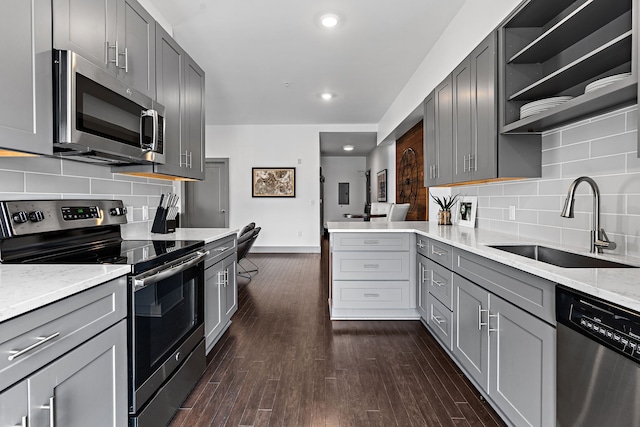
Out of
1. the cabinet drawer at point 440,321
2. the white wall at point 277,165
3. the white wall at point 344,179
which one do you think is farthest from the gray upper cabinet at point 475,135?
the white wall at point 344,179

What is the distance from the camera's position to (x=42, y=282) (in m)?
1.06

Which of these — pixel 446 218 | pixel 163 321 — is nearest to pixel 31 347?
pixel 163 321

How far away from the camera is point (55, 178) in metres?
1.79

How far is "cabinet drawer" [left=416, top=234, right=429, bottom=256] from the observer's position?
9.29 feet

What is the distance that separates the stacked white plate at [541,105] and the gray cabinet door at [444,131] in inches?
36.7

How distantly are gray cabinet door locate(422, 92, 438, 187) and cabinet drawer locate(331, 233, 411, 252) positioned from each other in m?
0.71

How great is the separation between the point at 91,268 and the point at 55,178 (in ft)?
2.76

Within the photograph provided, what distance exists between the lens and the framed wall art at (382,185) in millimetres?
7883

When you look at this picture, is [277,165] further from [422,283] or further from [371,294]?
[422,283]

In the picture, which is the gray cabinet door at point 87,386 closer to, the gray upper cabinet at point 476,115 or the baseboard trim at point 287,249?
the gray upper cabinet at point 476,115

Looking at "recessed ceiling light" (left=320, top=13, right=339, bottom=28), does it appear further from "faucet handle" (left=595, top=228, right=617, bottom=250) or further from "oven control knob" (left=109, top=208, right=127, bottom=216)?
"faucet handle" (left=595, top=228, right=617, bottom=250)

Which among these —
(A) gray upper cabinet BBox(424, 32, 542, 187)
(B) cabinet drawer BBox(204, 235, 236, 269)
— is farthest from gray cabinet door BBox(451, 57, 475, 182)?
(B) cabinet drawer BBox(204, 235, 236, 269)

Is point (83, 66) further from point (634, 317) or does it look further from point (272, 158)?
point (272, 158)

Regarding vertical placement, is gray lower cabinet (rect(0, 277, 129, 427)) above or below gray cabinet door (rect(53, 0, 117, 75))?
below
